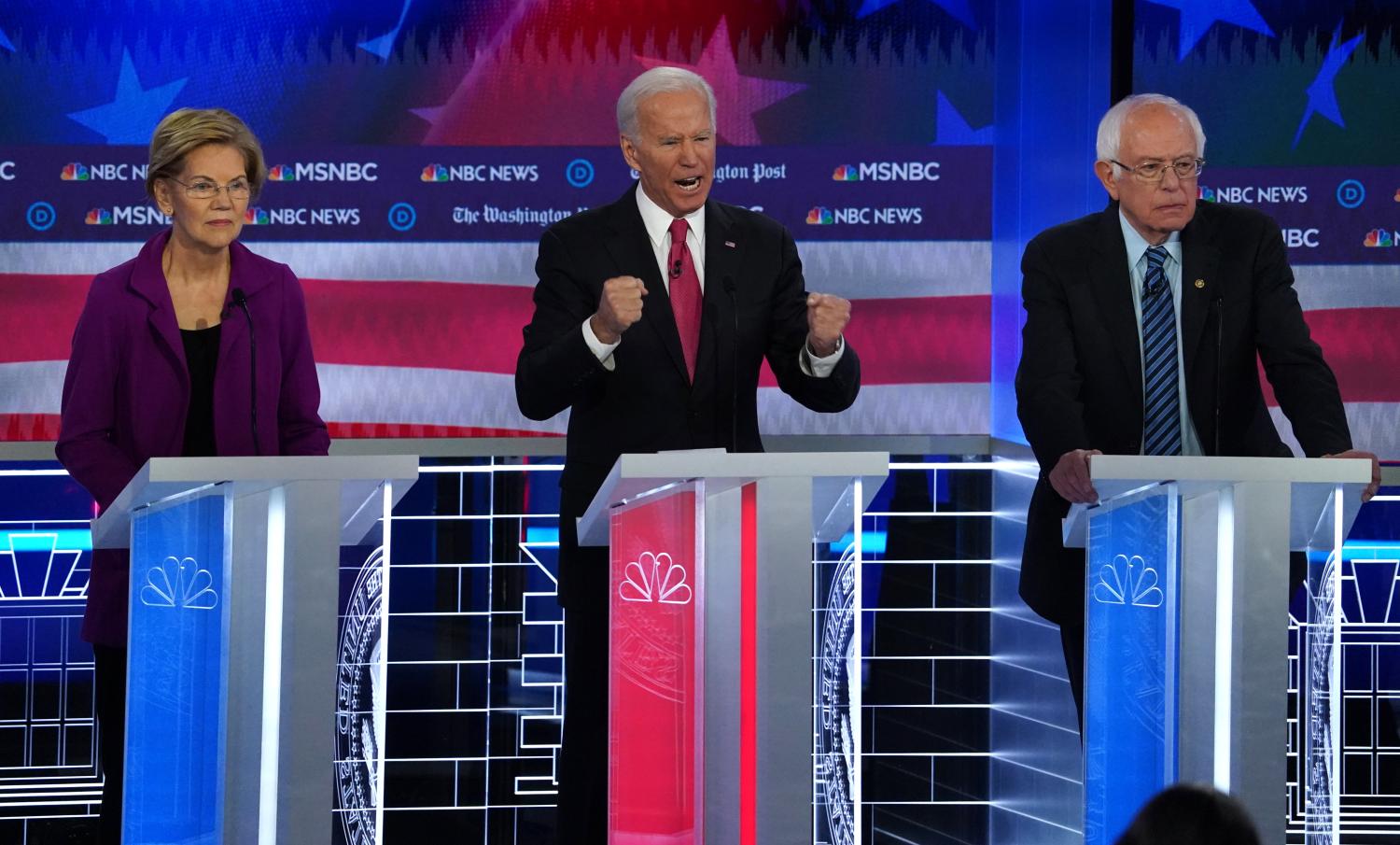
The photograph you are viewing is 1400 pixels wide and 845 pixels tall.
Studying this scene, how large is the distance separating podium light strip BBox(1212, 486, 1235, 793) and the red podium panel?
0.70 m

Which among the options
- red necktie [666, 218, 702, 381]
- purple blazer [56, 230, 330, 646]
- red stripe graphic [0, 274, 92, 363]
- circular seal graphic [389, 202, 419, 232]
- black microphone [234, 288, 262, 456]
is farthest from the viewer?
circular seal graphic [389, 202, 419, 232]

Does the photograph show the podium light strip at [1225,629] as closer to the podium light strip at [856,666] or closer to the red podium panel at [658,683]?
the podium light strip at [856,666]

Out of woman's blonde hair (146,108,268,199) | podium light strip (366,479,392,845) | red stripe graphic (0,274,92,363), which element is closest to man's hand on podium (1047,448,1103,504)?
podium light strip (366,479,392,845)

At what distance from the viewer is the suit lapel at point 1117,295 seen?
3326mm

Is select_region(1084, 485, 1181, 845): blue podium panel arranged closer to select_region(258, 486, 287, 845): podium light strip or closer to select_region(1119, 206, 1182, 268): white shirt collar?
select_region(1119, 206, 1182, 268): white shirt collar

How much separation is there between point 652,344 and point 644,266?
0.52 ft

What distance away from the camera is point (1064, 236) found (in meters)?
3.43

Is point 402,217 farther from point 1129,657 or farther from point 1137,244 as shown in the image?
point 1129,657

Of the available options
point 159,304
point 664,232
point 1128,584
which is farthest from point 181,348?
point 1128,584

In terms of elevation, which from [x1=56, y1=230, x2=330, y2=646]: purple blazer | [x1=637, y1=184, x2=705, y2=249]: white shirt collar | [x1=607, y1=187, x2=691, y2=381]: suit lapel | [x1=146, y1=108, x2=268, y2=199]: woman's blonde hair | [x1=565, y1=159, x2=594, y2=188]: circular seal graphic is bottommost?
[x1=56, y1=230, x2=330, y2=646]: purple blazer

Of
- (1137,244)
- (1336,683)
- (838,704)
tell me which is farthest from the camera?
(1137,244)

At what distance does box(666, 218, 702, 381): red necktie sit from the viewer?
11.2ft

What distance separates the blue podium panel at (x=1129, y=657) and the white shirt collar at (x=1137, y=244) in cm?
87

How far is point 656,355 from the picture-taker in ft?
11.1
